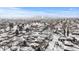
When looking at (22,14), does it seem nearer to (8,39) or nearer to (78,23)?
(8,39)

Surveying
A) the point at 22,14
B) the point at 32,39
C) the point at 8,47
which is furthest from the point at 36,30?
the point at 8,47

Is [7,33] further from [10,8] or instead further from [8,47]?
[10,8]

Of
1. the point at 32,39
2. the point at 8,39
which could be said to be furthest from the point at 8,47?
the point at 32,39

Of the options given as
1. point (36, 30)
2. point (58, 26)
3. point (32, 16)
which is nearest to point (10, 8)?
point (32, 16)
